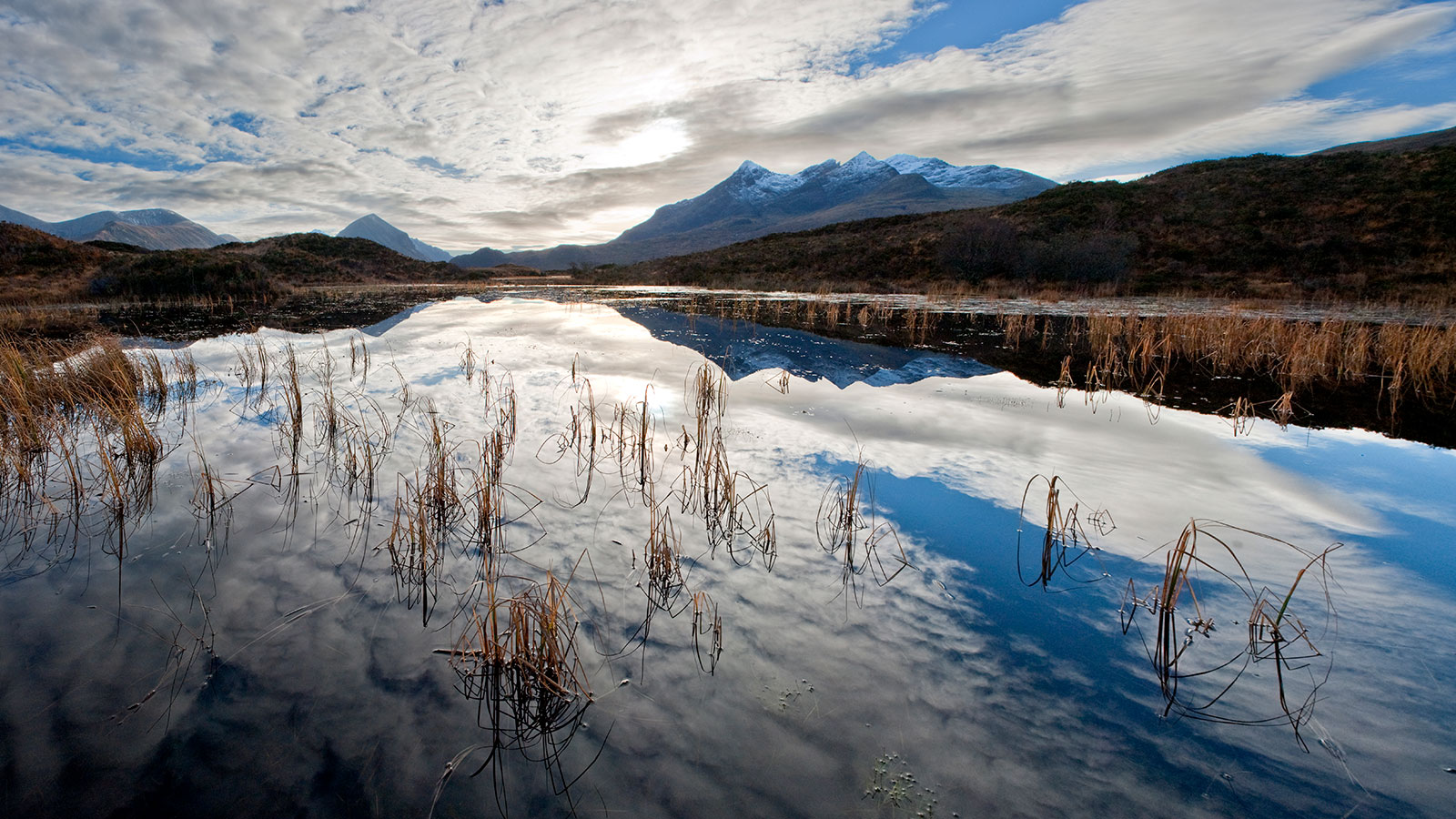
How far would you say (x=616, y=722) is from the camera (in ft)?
8.29

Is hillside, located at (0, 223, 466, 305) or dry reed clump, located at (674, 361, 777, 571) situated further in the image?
hillside, located at (0, 223, 466, 305)

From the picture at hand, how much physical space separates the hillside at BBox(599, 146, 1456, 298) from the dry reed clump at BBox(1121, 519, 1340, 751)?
123 feet

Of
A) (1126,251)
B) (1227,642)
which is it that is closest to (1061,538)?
(1227,642)

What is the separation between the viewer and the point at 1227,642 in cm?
308

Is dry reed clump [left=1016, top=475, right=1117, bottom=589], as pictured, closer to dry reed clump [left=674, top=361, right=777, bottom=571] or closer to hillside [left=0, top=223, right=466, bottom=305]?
dry reed clump [left=674, top=361, right=777, bottom=571]

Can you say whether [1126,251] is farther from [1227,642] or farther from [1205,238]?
[1227,642]

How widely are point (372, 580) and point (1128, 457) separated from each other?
725 centimetres


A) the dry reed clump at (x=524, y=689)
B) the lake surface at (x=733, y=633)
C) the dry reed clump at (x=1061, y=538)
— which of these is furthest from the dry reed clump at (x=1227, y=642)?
the dry reed clump at (x=524, y=689)

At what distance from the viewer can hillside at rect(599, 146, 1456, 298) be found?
109 ft

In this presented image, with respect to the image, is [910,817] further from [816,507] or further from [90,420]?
[90,420]

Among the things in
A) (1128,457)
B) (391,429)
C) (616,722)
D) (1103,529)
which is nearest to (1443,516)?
(1128,457)

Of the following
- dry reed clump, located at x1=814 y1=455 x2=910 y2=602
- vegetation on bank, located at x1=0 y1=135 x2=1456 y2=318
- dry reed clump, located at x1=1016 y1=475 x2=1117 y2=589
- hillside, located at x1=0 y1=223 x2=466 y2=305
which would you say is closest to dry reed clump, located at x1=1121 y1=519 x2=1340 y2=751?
dry reed clump, located at x1=1016 y1=475 x2=1117 y2=589

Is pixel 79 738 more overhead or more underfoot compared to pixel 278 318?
more underfoot

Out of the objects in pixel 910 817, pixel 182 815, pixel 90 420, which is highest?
pixel 90 420
